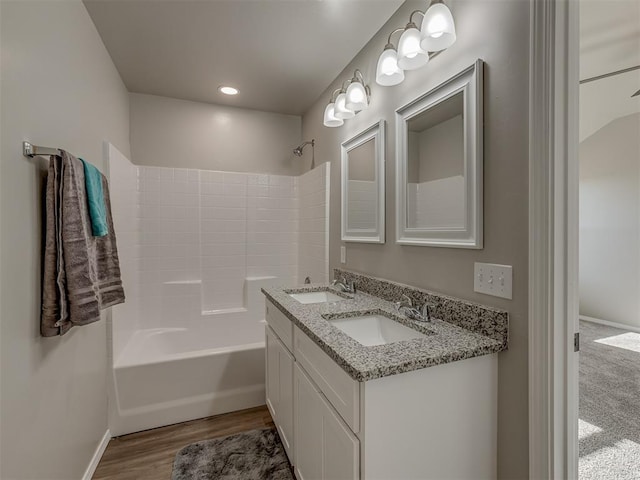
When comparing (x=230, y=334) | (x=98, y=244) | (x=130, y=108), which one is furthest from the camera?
(x=230, y=334)

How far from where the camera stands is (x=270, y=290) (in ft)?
6.41

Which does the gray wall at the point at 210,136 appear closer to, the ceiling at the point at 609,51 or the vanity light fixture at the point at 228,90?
the vanity light fixture at the point at 228,90

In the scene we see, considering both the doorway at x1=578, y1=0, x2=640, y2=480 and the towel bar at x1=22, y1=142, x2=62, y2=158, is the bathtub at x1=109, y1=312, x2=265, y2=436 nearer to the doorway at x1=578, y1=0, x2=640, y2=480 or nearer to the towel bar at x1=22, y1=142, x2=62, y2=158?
the towel bar at x1=22, y1=142, x2=62, y2=158

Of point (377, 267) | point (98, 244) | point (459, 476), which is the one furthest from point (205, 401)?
point (459, 476)

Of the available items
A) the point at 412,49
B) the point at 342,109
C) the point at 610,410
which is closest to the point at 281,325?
the point at 342,109

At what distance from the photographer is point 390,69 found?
147 cm

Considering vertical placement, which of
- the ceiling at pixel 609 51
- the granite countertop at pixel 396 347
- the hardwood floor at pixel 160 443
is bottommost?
the hardwood floor at pixel 160 443

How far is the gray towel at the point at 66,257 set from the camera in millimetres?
1179

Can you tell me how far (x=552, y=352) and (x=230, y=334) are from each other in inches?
100

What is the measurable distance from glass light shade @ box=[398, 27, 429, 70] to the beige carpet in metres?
2.08

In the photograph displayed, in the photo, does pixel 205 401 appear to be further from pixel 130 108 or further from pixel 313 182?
pixel 130 108

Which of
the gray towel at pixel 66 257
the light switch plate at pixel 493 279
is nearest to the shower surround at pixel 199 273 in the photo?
the gray towel at pixel 66 257

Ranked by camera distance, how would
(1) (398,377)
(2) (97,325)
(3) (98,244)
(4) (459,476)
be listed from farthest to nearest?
(2) (97,325), (3) (98,244), (4) (459,476), (1) (398,377)

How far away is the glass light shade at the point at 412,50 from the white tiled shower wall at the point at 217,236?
118cm
